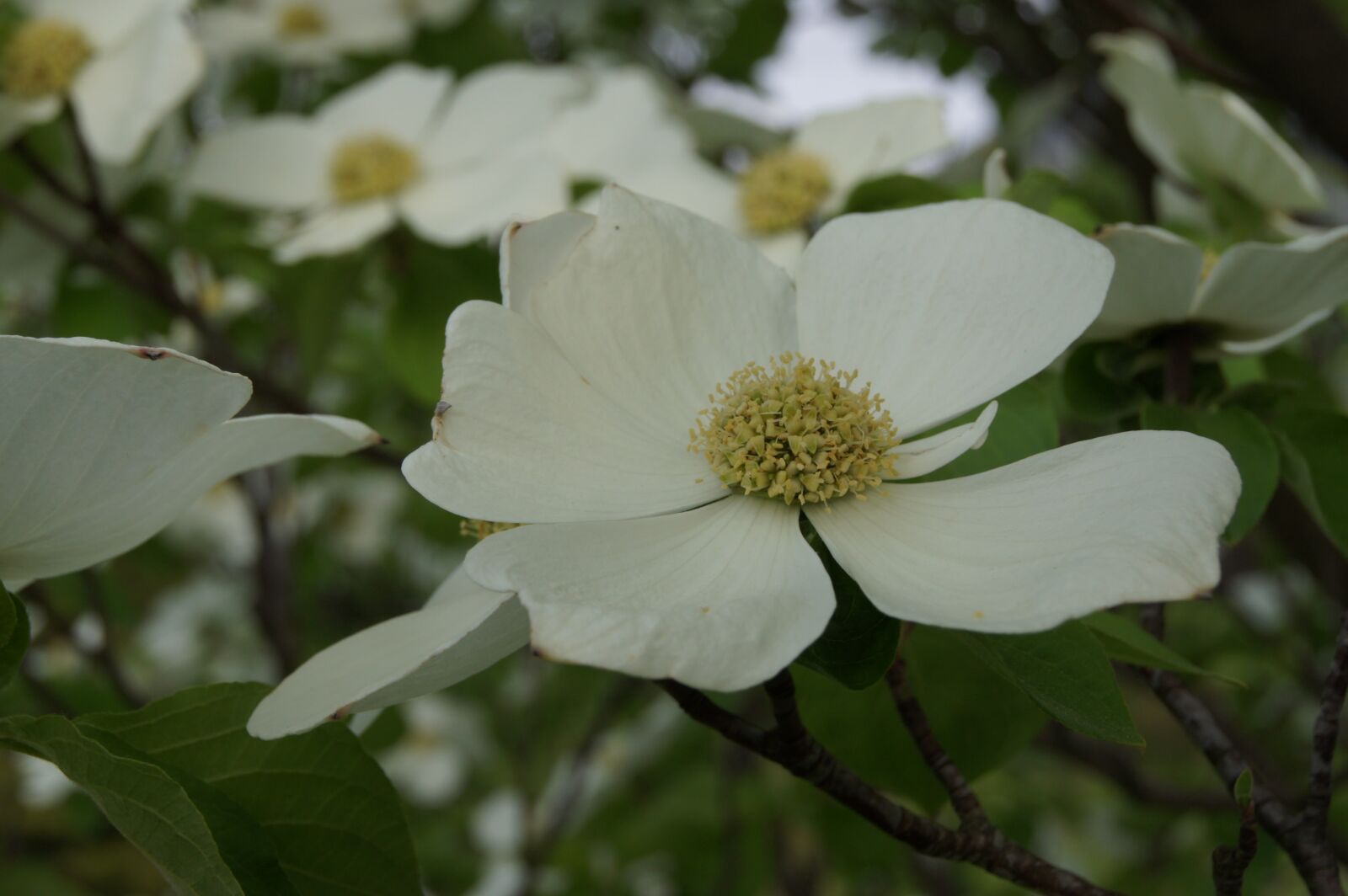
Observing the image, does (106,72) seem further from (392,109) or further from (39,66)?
(392,109)

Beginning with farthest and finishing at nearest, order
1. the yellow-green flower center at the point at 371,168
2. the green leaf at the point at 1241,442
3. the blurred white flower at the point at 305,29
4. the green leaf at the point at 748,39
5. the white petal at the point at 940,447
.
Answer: the green leaf at the point at 748,39, the blurred white flower at the point at 305,29, the yellow-green flower center at the point at 371,168, the green leaf at the point at 1241,442, the white petal at the point at 940,447

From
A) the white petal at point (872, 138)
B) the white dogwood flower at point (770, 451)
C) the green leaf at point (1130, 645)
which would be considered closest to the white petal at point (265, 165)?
the white petal at point (872, 138)

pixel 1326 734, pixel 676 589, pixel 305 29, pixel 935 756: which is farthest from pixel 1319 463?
pixel 305 29

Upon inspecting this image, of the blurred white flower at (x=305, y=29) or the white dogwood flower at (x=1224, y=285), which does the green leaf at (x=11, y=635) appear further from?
the blurred white flower at (x=305, y=29)

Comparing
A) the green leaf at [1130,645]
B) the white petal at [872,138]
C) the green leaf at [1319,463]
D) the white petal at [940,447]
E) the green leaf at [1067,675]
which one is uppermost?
the white petal at [940,447]

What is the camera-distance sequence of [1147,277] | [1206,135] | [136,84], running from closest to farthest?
[1147,277] → [1206,135] → [136,84]
